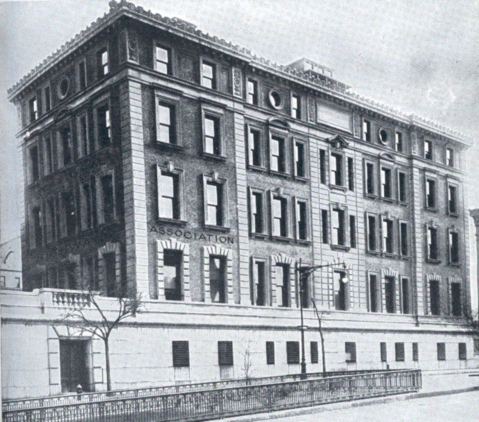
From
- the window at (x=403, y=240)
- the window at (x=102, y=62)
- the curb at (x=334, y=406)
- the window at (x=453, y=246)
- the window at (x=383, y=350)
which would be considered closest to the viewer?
the curb at (x=334, y=406)

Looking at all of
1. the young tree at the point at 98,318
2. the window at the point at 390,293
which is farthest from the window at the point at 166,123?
the window at the point at 390,293

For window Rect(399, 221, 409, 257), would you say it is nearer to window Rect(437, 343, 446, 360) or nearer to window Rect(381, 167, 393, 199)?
window Rect(381, 167, 393, 199)

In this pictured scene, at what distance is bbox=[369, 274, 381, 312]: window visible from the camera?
2366 cm

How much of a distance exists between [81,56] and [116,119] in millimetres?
2442

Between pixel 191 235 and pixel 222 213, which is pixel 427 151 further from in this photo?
pixel 191 235

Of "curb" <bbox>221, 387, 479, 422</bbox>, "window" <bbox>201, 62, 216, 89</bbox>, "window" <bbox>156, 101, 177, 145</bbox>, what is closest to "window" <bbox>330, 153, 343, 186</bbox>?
"window" <bbox>201, 62, 216, 89</bbox>

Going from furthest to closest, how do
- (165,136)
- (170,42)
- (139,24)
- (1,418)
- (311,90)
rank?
(311,90), (165,136), (170,42), (139,24), (1,418)

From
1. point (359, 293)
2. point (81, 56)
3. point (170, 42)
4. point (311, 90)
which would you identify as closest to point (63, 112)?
point (81, 56)

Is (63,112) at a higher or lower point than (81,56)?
lower

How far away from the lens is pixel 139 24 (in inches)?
611

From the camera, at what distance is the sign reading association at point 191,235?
19047 millimetres

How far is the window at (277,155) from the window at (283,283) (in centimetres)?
319

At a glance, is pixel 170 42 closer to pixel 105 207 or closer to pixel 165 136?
pixel 165 136

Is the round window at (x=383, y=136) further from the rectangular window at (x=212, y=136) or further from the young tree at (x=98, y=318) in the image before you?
the young tree at (x=98, y=318)
